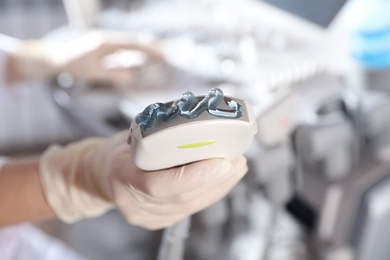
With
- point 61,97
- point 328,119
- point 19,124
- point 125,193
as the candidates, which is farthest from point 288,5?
point 19,124

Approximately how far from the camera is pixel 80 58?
4.27 ft

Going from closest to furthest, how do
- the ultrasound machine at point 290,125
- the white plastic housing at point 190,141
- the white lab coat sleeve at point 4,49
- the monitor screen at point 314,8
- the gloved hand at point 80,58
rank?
1. the white plastic housing at point 190,141
2. the monitor screen at point 314,8
3. the ultrasound machine at point 290,125
4. the gloved hand at point 80,58
5. the white lab coat sleeve at point 4,49

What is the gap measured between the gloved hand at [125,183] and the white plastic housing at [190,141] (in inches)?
0.7

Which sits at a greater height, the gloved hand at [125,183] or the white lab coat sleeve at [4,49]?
the gloved hand at [125,183]

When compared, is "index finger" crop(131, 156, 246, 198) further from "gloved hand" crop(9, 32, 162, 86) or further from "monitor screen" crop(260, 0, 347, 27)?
"gloved hand" crop(9, 32, 162, 86)

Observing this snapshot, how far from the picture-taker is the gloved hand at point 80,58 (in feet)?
4.02

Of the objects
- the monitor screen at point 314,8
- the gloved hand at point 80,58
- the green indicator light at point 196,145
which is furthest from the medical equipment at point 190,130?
the gloved hand at point 80,58

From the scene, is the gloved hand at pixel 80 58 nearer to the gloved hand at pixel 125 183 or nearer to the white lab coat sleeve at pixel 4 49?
the white lab coat sleeve at pixel 4 49

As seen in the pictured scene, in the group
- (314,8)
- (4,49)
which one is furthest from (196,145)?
(4,49)

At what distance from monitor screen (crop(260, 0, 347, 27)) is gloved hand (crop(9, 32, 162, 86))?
44 centimetres

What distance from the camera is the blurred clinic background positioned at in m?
0.92

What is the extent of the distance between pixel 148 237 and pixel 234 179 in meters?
0.70

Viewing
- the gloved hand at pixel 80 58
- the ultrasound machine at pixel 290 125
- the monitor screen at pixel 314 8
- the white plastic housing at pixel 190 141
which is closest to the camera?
the white plastic housing at pixel 190 141

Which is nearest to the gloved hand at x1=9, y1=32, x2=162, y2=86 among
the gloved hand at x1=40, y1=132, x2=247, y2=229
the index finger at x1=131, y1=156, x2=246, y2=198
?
the gloved hand at x1=40, y1=132, x2=247, y2=229
